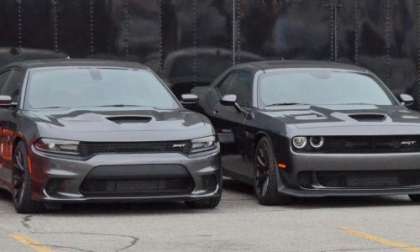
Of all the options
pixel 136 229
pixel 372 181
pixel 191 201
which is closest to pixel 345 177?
pixel 372 181

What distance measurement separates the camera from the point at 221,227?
9.72 m

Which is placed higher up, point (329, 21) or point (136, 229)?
point (329, 21)

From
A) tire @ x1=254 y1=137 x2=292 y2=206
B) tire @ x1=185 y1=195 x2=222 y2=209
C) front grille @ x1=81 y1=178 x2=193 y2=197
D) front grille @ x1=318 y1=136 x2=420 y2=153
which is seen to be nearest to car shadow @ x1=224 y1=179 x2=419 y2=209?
tire @ x1=254 y1=137 x2=292 y2=206

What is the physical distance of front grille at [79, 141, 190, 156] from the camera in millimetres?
10180

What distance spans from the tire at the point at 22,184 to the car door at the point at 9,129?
222 millimetres

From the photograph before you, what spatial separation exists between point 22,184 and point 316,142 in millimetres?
2910

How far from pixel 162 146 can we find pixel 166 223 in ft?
2.64

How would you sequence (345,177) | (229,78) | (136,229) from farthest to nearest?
(229,78), (345,177), (136,229)

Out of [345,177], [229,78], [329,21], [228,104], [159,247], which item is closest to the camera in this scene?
[159,247]

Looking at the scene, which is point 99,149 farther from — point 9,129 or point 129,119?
point 9,129

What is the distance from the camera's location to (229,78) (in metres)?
13.3

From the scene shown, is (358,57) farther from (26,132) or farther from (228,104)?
(26,132)

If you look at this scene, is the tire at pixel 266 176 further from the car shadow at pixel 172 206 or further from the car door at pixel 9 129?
the car door at pixel 9 129

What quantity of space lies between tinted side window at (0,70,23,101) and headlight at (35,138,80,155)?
1.37 meters
